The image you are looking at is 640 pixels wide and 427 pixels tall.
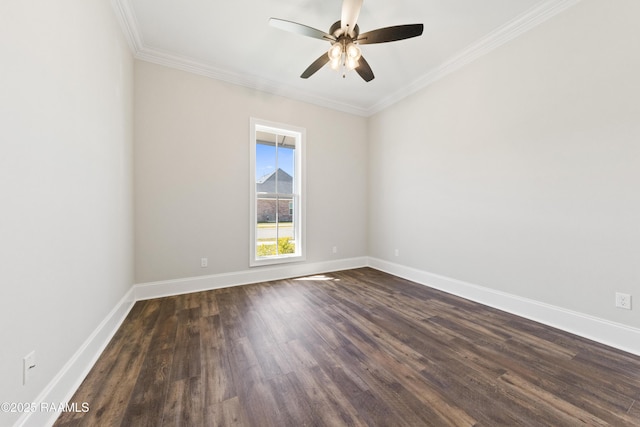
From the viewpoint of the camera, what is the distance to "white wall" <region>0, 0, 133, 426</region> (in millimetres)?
973

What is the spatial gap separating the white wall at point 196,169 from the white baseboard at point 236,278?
0.08 metres

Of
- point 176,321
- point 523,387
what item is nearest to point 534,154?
point 523,387

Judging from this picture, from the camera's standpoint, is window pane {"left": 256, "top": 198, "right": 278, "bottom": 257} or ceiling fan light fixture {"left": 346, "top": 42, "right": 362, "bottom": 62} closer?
ceiling fan light fixture {"left": 346, "top": 42, "right": 362, "bottom": 62}

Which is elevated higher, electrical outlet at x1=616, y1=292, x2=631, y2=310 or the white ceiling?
the white ceiling

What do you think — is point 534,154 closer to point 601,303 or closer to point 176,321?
point 601,303

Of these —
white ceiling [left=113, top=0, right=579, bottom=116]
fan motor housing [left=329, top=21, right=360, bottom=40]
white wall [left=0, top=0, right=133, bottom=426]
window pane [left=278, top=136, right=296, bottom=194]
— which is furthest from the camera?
window pane [left=278, top=136, right=296, bottom=194]

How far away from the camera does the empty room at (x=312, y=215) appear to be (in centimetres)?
125

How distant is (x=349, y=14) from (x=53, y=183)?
2307mm

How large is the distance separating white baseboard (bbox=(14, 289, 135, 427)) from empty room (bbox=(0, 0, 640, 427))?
0.02 m

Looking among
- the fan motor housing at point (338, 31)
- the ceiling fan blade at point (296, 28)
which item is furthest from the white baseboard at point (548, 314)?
the ceiling fan blade at point (296, 28)

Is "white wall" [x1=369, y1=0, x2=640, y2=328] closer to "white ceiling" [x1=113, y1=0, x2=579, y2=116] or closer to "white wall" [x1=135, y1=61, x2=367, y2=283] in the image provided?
"white ceiling" [x1=113, y1=0, x2=579, y2=116]

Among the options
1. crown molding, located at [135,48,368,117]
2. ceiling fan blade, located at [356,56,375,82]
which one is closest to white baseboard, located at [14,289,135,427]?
crown molding, located at [135,48,368,117]

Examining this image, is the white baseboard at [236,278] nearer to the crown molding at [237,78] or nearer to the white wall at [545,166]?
the white wall at [545,166]

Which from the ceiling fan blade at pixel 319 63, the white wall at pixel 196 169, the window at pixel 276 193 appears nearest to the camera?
the ceiling fan blade at pixel 319 63
